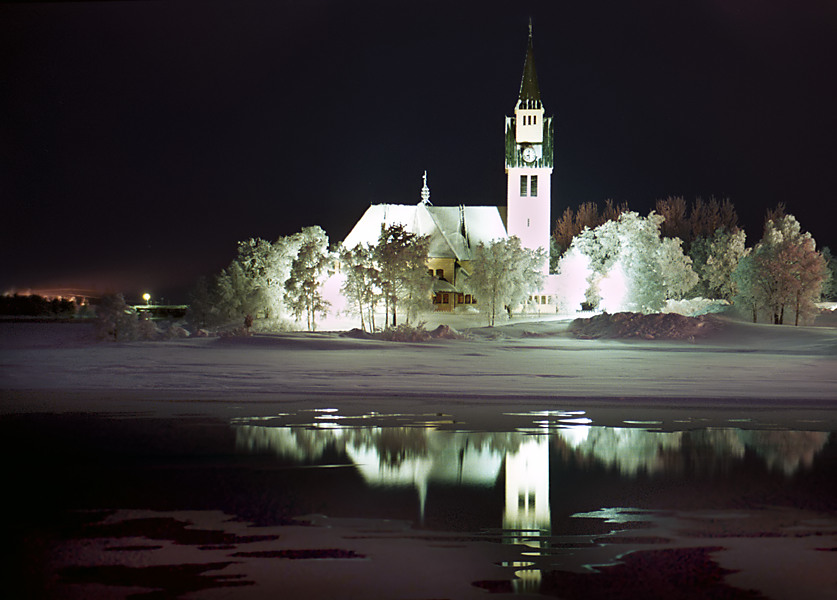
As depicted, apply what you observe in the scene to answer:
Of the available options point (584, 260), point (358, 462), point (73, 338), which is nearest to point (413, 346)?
point (73, 338)

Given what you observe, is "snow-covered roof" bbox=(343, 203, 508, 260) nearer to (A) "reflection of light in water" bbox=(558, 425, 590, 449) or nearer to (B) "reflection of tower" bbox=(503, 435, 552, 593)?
(A) "reflection of light in water" bbox=(558, 425, 590, 449)

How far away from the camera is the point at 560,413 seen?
15086 mm

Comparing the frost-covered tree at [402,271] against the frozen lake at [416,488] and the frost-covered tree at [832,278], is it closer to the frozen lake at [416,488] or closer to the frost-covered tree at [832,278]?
the frozen lake at [416,488]

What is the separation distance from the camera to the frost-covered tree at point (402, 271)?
161 ft

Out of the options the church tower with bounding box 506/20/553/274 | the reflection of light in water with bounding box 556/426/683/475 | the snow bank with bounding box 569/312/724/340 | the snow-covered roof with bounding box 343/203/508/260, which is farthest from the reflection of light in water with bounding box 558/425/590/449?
the church tower with bounding box 506/20/553/274

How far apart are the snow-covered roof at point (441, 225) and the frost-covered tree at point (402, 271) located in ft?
82.9

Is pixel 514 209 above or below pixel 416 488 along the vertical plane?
above

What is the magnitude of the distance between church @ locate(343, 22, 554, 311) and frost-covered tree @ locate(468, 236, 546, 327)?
516 inches

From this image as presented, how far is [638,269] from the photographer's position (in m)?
60.6

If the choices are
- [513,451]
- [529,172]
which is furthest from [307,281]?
[513,451]

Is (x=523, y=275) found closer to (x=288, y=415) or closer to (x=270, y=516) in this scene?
(x=288, y=415)

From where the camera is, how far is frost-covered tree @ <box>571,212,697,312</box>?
5981 cm

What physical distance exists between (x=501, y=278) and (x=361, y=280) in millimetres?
14857

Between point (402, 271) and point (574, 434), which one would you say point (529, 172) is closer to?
point (402, 271)
